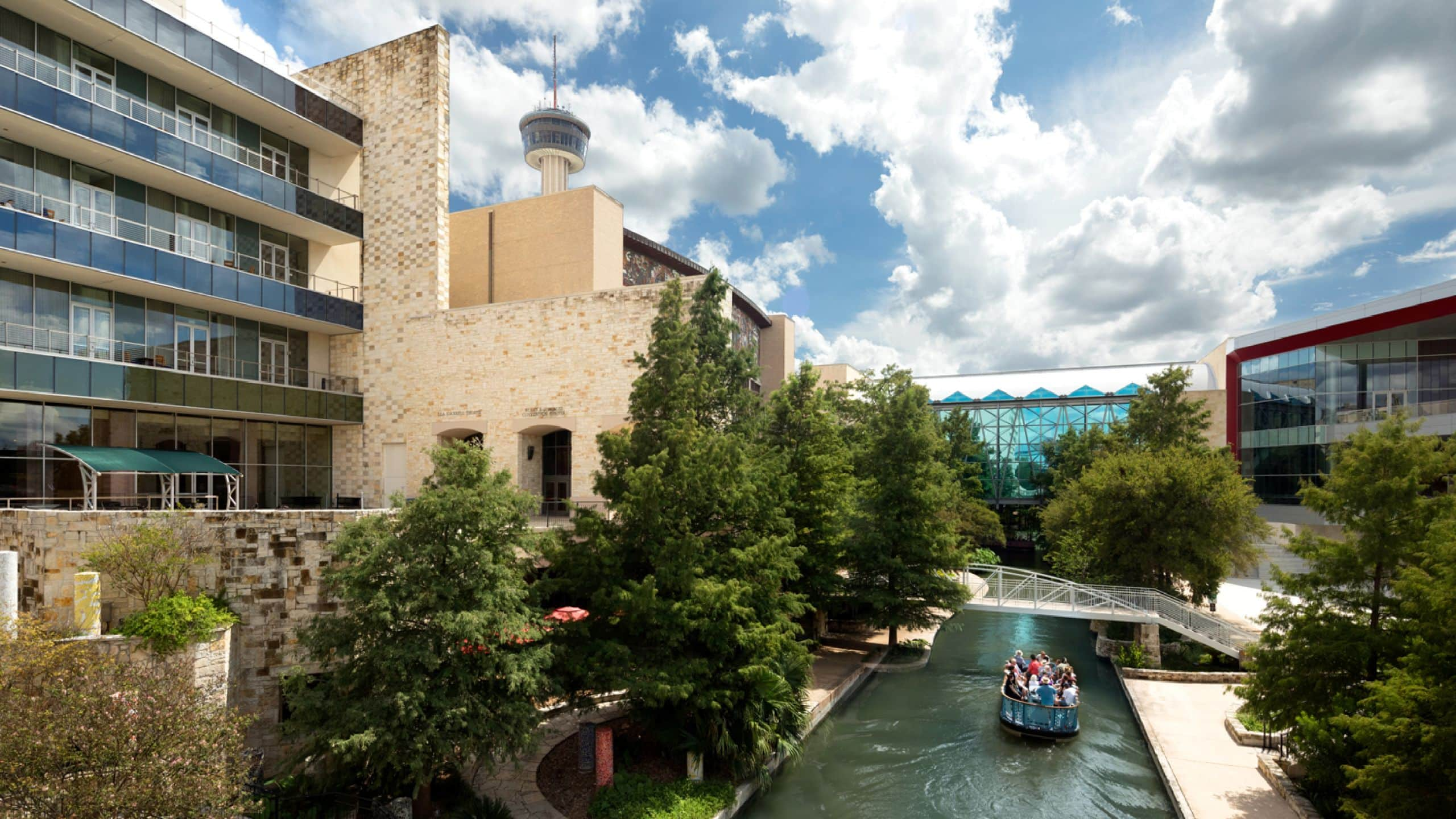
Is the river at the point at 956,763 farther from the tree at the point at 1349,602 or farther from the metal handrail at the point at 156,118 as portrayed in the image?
the metal handrail at the point at 156,118

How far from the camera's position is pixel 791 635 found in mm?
16156

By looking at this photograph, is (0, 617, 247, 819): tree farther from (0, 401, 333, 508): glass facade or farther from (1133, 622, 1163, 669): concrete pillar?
(1133, 622, 1163, 669): concrete pillar

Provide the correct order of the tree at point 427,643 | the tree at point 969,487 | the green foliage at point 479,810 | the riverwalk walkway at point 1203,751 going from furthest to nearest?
the tree at point 969,487 < the riverwalk walkway at point 1203,751 < the green foliage at point 479,810 < the tree at point 427,643

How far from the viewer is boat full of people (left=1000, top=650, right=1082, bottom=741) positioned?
18.5 meters

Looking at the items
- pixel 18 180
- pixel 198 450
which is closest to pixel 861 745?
pixel 198 450

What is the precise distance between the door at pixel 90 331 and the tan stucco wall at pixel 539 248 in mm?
13064

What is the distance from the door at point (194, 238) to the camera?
22.9 m

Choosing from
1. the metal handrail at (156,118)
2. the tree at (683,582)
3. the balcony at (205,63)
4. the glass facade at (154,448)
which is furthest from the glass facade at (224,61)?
the tree at (683,582)

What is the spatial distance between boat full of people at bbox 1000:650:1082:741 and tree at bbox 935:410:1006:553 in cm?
1435

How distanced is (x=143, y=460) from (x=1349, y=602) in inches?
1145

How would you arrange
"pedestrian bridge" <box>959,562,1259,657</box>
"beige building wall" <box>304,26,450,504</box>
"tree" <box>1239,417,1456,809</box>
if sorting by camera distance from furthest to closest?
1. "beige building wall" <box>304,26,450,504</box>
2. "pedestrian bridge" <box>959,562,1259,657</box>
3. "tree" <box>1239,417,1456,809</box>

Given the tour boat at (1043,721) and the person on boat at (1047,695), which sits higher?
the person on boat at (1047,695)

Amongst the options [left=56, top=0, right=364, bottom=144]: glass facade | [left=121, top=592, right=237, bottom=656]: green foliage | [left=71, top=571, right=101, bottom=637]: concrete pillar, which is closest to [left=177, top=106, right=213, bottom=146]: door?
[left=56, top=0, right=364, bottom=144]: glass facade

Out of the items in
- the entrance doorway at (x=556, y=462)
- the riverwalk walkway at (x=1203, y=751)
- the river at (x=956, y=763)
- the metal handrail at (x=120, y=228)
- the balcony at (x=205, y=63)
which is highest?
the balcony at (x=205, y=63)
